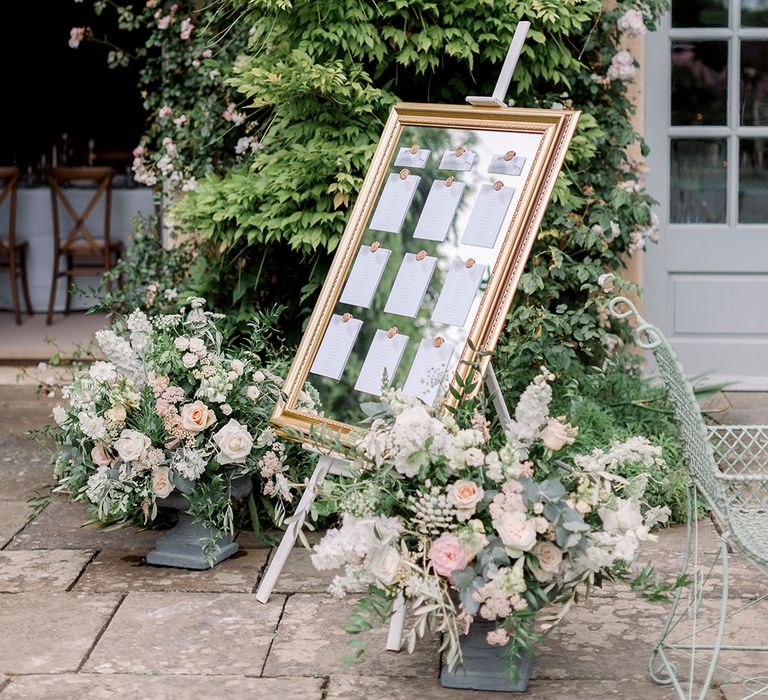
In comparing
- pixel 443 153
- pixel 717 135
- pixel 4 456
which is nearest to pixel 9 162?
pixel 4 456

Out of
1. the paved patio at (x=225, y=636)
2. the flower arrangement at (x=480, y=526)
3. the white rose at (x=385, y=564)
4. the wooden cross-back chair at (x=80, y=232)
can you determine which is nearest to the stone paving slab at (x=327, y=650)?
the paved patio at (x=225, y=636)

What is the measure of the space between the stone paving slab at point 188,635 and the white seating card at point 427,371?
2.54ft

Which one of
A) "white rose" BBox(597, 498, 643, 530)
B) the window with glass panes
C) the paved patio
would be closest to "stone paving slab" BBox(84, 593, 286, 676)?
the paved patio

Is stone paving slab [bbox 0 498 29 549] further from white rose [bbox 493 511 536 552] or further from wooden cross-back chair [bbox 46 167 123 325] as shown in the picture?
wooden cross-back chair [bbox 46 167 123 325]

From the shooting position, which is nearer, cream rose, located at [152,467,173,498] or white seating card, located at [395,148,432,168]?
white seating card, located at [395,148,432,168]

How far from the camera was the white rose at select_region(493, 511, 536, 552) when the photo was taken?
8.65 feet

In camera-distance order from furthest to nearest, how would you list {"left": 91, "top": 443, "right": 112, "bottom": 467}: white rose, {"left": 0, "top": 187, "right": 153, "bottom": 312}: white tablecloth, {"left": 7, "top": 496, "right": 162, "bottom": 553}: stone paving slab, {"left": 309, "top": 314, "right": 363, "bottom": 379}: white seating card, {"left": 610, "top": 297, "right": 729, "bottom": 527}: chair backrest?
1. {"left": 0, "top": 187, "right": 153, "bottom": 312}: white tablecloth
2. {"left": 7, "top": 496, "right": 162, "bottom": 553}: stone paving slab
3. {"left": 91, "top": 443, "right": 112, "bottom": 467}: white rose
4. {"left": 309, "top": 314, "right": 363, "bottom": 379}: white seating card
5. {"left": 610, "top": 297, "right": 729, "bottom": 527}: chair backrest

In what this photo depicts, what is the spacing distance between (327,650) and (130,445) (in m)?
0.90

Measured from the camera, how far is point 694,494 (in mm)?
2893

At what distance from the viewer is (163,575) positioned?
3.73 metres

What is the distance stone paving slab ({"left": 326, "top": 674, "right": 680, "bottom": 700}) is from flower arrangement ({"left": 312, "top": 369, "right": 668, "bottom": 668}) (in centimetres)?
18

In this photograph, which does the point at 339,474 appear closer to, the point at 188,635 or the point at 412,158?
the point at 188,635

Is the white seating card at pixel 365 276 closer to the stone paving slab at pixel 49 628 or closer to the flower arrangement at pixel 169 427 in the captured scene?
the flower arrangement at pixel 169 427

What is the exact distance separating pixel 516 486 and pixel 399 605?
20.3 inches
